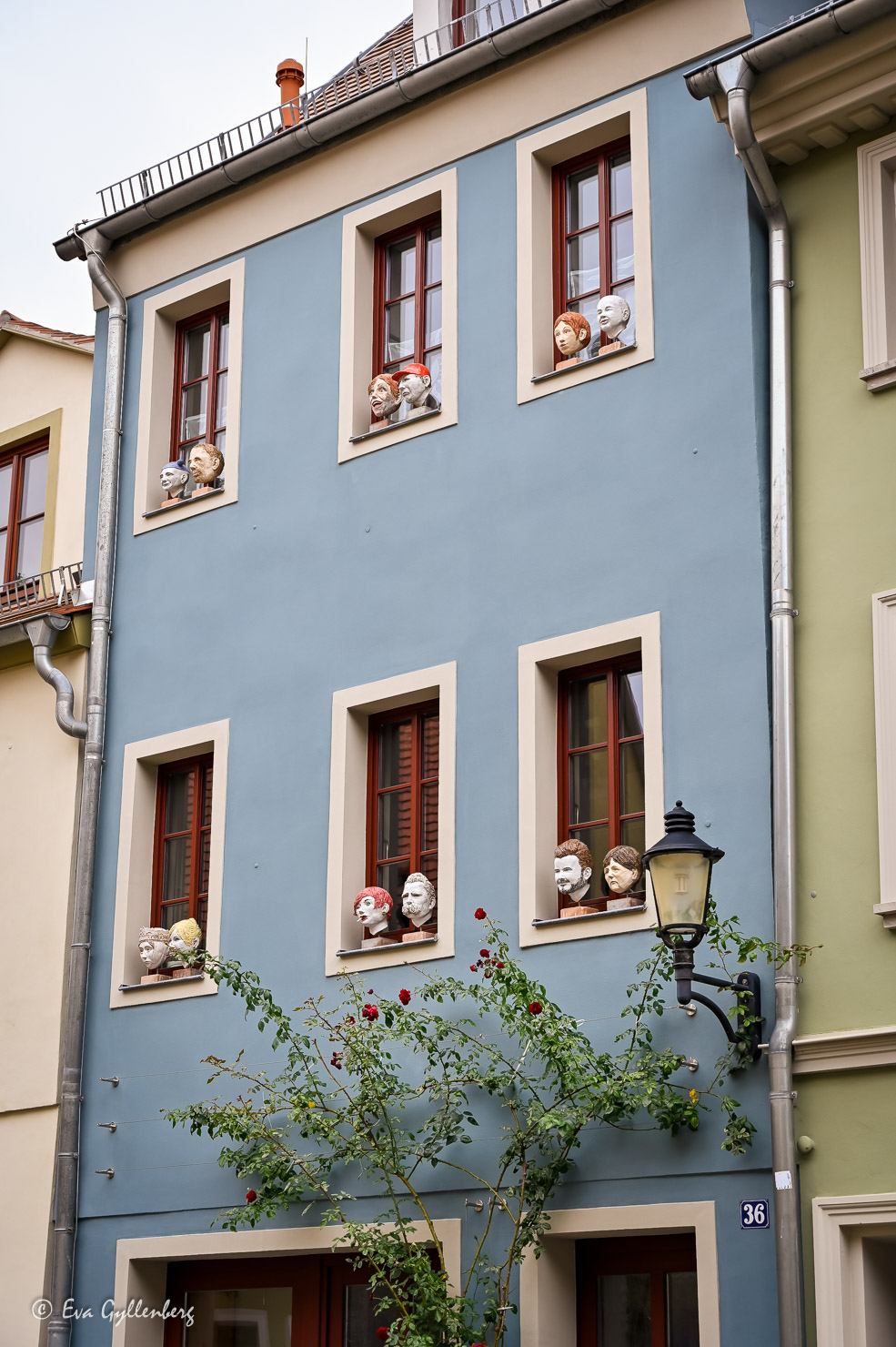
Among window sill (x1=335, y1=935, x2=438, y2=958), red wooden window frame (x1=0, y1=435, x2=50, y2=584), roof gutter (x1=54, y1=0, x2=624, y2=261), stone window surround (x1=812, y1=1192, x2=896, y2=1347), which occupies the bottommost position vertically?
stone window surround (x1=812, y1=1192, x2=896, y2=1347)

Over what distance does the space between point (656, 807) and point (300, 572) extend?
3.51 meters

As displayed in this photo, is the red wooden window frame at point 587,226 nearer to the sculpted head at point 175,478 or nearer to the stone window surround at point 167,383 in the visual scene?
the stone window surround at point 167,383

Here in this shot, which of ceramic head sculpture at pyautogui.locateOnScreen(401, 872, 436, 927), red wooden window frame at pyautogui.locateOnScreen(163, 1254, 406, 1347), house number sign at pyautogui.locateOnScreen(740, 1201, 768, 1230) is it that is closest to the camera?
house number sign at pyautogui.locateOnScreen(740, 1201, 768, 1230)

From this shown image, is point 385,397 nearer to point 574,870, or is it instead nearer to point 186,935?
point 574,870

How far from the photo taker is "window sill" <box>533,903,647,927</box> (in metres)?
10.6

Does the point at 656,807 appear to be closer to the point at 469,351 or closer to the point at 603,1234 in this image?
the point at 603,1234

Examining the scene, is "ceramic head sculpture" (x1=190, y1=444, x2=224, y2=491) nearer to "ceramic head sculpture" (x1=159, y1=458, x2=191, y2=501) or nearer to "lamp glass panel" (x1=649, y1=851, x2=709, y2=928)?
"ceramic head sculpture" (x1=159, y1=458, x2=191, y2=501)

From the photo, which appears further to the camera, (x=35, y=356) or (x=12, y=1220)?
(x=35, y=356)

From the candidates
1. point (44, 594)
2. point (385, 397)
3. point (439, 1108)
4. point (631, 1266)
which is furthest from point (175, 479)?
point (631, 1266)

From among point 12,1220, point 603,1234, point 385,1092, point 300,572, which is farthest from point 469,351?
point 12,1220

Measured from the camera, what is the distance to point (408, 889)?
11719 millimetres

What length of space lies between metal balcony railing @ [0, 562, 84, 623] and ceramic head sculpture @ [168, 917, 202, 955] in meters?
2.84

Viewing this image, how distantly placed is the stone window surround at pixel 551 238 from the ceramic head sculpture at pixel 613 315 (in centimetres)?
15

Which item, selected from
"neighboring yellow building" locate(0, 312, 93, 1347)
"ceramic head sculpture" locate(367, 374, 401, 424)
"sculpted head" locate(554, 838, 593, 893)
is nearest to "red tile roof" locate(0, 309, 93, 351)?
"neighboring yellow building" locate(0, 312, 93, 1347)
